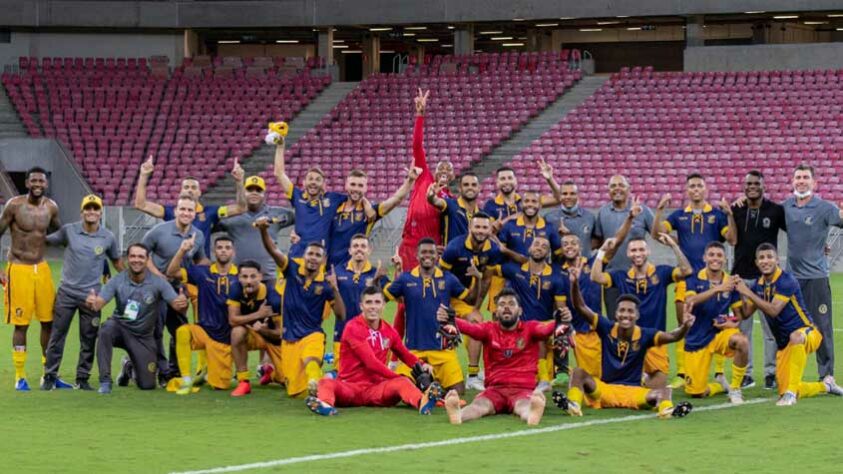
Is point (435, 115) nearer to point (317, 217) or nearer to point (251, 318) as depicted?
point (317, 217)

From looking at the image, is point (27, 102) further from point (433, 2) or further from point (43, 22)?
point (433, 2)

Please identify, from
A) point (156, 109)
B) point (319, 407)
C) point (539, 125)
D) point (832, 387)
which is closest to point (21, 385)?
point (319, 407)

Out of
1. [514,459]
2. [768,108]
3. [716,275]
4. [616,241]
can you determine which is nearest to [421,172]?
[616,241]

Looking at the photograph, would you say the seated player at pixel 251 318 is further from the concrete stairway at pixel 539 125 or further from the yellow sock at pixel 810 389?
the concrete stairway at pixel 539 125

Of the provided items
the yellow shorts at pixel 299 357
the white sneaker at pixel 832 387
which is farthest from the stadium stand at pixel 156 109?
the white sneaker at pixel 832 387

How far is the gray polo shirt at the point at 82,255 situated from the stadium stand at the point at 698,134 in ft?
66.9

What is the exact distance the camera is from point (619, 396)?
41.1ft

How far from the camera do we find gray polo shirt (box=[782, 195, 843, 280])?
A: 14.0m

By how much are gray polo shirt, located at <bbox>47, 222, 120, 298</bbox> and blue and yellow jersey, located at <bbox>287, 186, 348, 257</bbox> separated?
185cm

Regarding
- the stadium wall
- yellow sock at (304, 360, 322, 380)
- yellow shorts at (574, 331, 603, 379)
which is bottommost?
yellow sock at (304, 360, 322, 380)

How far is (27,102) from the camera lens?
4103 centimetres

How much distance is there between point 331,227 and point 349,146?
954 inches

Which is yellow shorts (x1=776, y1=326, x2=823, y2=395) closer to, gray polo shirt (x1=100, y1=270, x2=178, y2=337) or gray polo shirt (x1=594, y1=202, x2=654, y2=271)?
gray polo shirt (x1=594, y1=202, x2=654, y2=271)

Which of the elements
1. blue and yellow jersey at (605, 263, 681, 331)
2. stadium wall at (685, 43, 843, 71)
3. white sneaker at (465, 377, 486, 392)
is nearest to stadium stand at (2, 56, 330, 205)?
stadium wall at (685, 43, 843, 71)
